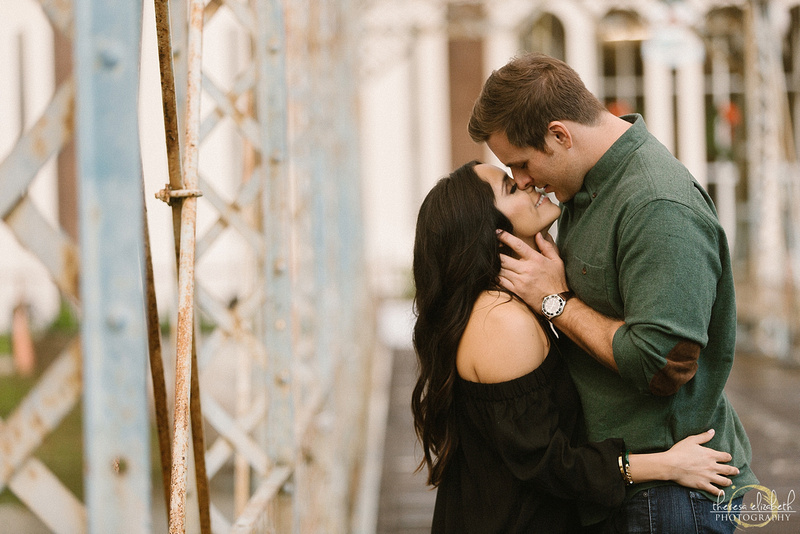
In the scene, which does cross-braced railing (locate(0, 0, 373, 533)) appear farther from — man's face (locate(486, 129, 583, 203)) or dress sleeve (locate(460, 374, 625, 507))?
man's face (locate(486, 129, 583, 203))

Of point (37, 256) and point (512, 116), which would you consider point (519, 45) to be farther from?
point (37, 256)

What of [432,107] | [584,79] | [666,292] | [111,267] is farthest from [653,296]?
[432,107]

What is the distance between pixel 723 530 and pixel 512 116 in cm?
132

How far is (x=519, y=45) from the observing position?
1906cm

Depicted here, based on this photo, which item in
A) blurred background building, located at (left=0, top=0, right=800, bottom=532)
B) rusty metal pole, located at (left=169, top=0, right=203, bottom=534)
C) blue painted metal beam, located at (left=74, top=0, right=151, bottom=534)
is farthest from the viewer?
blurred background building, located at (left=0, top=0, right=800, bottom=532)

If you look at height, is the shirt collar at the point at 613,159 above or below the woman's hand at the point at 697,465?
above

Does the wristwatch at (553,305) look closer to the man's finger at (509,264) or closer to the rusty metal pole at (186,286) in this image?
the man's finger at (509,264)

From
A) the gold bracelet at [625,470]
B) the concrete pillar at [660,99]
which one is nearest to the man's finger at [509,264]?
the gold bracelet at [625,470]

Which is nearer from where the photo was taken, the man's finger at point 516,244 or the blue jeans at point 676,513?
the blue jeans at point 676,513

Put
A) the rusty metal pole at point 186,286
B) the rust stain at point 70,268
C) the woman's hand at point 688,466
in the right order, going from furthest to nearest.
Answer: the woman's hand at point 688,466, the rusty metal pole at point 186,286, the rust stain at point 70,268

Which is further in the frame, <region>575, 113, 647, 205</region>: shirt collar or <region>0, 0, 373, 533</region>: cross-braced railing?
<region>575, 113, 647, 205</region>: shirt collar

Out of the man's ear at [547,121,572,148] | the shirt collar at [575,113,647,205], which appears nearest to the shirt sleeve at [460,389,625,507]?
the shirt collar at [575,113,647,205]

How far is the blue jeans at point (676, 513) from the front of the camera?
7.15ft

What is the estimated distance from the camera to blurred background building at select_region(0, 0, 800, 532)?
271 centimetres
